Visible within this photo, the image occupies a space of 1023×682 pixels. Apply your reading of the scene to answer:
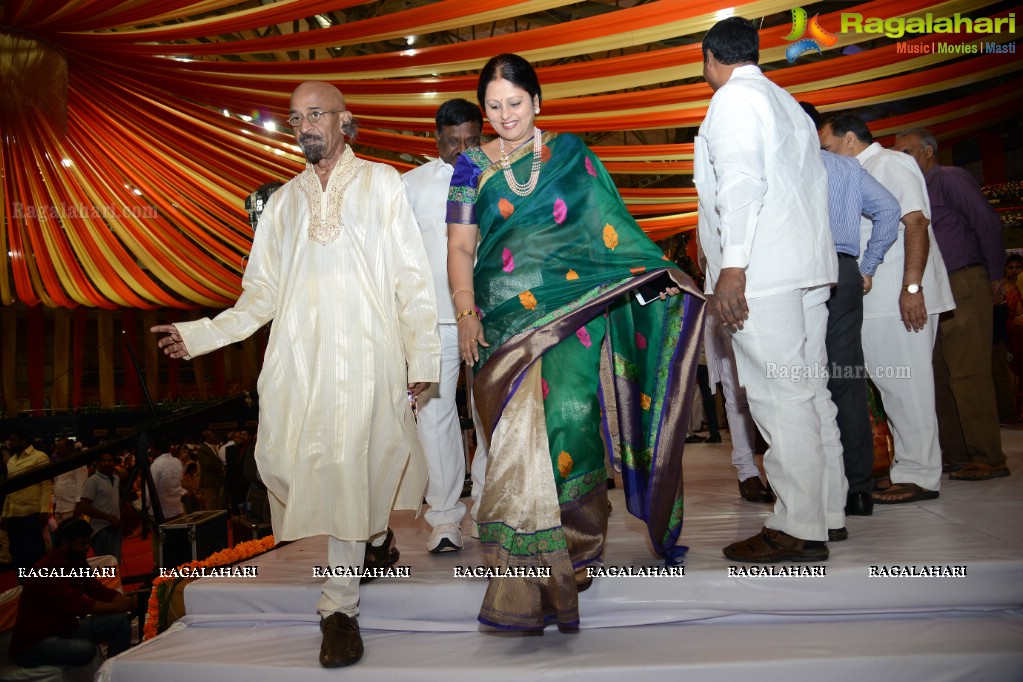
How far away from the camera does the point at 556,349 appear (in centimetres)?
212

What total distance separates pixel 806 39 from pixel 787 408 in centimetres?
323

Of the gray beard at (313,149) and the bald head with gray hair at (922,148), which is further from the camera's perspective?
the bald head with gray hair at (922,148)

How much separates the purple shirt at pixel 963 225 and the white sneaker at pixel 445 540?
2.49 m

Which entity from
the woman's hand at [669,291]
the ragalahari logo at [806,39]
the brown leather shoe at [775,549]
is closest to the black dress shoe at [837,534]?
the brown leather shoe at [775,549]


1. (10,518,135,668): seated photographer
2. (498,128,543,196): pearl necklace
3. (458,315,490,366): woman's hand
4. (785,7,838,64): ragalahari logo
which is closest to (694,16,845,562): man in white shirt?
(498,128,543,196): pearl necklace

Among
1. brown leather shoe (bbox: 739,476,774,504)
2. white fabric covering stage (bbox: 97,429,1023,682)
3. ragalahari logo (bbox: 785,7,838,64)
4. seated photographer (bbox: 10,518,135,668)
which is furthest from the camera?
ragalahari logo (bbox: 785,7,838,64)

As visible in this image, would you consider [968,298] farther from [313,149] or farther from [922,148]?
[313,149]

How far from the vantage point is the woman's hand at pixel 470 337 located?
213cm

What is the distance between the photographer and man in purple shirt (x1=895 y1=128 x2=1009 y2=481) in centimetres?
340

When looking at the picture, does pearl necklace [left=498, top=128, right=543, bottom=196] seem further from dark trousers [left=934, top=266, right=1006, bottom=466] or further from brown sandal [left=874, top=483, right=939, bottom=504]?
dark trousers [left=934, top=266, right=1006, bottom=466]

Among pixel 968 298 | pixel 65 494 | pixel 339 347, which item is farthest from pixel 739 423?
pixel 65 494

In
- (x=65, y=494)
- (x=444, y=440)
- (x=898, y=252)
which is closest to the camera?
(x=444, y=440)

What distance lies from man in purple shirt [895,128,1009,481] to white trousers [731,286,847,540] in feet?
5.10

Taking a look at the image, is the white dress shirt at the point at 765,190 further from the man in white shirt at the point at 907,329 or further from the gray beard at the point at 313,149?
the gray beard at the point at 313,149
